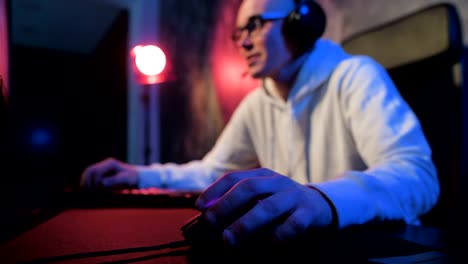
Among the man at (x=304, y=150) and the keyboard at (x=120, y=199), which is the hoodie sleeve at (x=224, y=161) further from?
the keyboard at (x=120, y=199)

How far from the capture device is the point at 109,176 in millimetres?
1028

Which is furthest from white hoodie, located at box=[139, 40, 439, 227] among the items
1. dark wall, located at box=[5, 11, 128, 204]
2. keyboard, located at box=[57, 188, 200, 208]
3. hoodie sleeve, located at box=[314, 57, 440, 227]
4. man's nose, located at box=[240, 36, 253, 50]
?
dark wall, located at box=[5, 11, 128, 204]

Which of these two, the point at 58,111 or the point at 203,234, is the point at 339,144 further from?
the point at 58,111

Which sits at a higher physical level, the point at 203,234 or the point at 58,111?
the point at 58,111

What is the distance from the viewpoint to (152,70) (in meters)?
1.29

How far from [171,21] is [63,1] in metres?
2.04

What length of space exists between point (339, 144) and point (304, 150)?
0.13m

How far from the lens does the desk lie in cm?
33

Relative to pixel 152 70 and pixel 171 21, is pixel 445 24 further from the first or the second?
pixel 171 21

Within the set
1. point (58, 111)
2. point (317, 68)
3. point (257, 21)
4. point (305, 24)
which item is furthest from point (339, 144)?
point (58, 111)

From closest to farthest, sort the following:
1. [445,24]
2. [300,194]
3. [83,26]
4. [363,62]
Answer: [300,194] → [445,24] → [363,62] → [83,26]

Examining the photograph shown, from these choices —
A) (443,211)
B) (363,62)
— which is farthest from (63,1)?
(443,211)

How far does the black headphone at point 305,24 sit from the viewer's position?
0.98 metres

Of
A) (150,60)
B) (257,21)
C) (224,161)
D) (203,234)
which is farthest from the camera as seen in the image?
(224,161)
